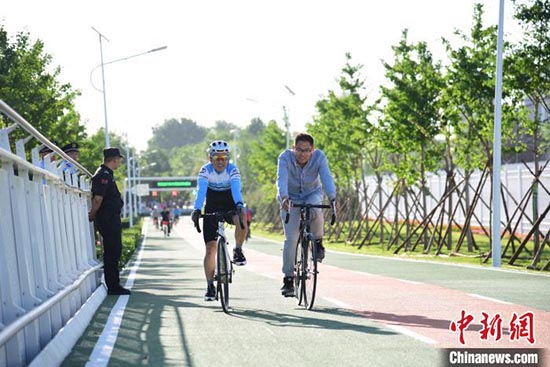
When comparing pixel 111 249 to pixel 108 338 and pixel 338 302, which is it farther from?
pixel 108 338

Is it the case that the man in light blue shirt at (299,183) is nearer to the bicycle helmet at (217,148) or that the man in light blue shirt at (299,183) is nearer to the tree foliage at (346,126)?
the bicycle helmet at (217,148)

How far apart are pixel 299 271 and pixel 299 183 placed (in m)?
0.98

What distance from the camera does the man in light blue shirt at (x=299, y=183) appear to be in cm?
1169

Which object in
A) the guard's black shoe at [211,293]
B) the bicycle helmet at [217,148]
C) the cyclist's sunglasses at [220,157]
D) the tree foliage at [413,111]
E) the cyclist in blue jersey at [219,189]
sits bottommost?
the guard's black shoe at [211,293]

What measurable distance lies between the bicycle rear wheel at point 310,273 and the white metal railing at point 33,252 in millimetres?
2404

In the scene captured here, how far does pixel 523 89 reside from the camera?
24016 millimetres

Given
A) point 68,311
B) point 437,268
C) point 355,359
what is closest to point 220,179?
point 68,311

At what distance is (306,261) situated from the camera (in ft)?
37.8

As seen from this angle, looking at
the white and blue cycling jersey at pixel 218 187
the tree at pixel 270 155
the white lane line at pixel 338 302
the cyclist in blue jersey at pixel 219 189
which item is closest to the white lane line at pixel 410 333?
the white lane line at pixel 338 302

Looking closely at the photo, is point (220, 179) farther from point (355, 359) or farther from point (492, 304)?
point (355, 359)

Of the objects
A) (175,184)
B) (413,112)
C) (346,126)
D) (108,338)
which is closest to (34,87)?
(413,112)

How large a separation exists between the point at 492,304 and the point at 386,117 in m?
23.0

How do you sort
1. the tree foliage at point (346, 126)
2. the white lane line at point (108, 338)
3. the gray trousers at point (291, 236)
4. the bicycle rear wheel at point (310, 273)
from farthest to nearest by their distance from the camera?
the tree foliage at point (346, 126) < the gray trousers at point (291, 236) < the bicycle rear wheel at point (310, 273) < the white lane line at point (108, 338)

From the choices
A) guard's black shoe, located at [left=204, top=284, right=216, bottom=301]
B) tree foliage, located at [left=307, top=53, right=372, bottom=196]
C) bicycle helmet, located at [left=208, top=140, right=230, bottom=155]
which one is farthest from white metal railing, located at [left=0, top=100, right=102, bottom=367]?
tree foliage, located at [left=307, top=53, right=372, bottom=196]
